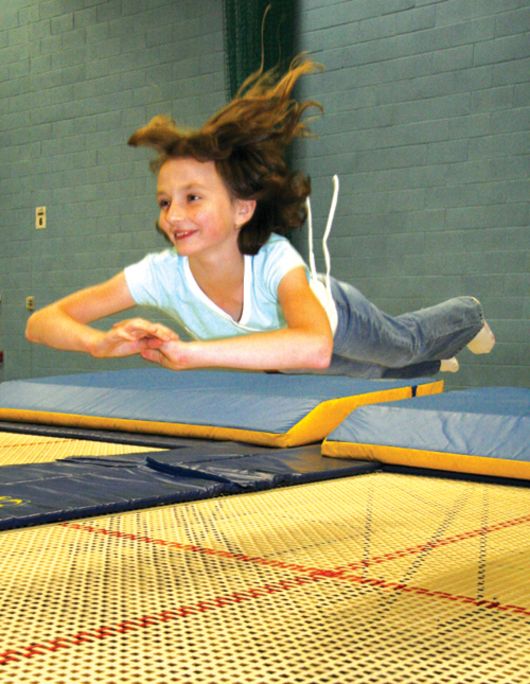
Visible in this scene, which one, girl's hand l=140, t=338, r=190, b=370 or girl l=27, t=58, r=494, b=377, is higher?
girl l=27, t=58, r=494, b=377

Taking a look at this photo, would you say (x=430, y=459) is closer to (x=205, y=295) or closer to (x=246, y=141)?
(x=205, y=295)

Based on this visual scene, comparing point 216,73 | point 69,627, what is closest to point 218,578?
point 69,627

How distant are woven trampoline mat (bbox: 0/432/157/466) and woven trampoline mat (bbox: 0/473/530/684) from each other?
2.81 ft

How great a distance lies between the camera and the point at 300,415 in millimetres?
2883

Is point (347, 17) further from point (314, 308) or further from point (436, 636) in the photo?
point (436, 636)

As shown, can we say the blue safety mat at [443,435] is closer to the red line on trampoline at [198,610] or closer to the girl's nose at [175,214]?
the red line on trampoline at [198,610]

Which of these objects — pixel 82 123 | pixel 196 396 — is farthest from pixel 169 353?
pixel 82 123

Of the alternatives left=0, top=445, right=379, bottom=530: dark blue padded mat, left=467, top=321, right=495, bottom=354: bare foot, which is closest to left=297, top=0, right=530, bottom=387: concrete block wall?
left=467, top=321, right=495, bottom=354: bare foot

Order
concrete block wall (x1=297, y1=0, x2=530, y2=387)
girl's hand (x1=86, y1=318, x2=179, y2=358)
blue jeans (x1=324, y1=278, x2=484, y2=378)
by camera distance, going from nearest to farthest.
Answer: girl's hand (x1=86, y1=318, x2=179, y2=358), blue jeans (x1=324, y1=278, x2=484, y2=378), concrete block wall (x1=297, y1=0, x2=530, y2=387)

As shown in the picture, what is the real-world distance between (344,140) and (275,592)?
394cm

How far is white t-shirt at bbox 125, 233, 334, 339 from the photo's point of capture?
75.2 inches

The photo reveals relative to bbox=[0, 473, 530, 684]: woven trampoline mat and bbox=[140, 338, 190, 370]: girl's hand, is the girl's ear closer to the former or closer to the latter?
bbox=[140, 338, 190, 370]: girl's hand

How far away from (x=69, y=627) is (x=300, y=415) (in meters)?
1.74

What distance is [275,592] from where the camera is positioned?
1.37 m
